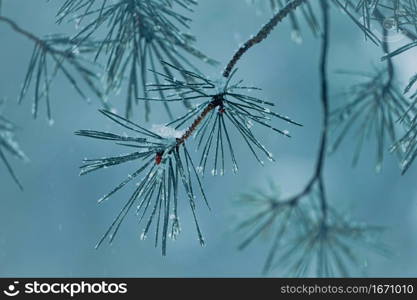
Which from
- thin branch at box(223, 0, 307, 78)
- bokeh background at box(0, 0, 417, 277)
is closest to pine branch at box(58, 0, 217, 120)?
thin branch at box(223, 0, 307, 78)

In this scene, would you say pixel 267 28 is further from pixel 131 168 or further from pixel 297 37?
pixel 131 168

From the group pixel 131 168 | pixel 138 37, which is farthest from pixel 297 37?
A: pixel 131 168

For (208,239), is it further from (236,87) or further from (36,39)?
(236,87)

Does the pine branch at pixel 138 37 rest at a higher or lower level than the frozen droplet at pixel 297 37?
lower

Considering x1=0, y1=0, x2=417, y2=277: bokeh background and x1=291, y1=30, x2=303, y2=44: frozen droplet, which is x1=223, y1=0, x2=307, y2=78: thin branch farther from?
x1=0, y1=0, x2=417, y2=277: bokeh background

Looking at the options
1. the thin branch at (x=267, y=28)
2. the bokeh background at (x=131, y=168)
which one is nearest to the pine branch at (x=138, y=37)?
the thin branch at (x=267, y=28)

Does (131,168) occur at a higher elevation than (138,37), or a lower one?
higher

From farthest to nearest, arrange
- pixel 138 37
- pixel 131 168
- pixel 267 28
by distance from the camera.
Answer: pixel 131 168 → pixel 138 37 → pixel 267 28

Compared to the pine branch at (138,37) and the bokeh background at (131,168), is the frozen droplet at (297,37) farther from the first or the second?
the bokeh background at (131,168)
